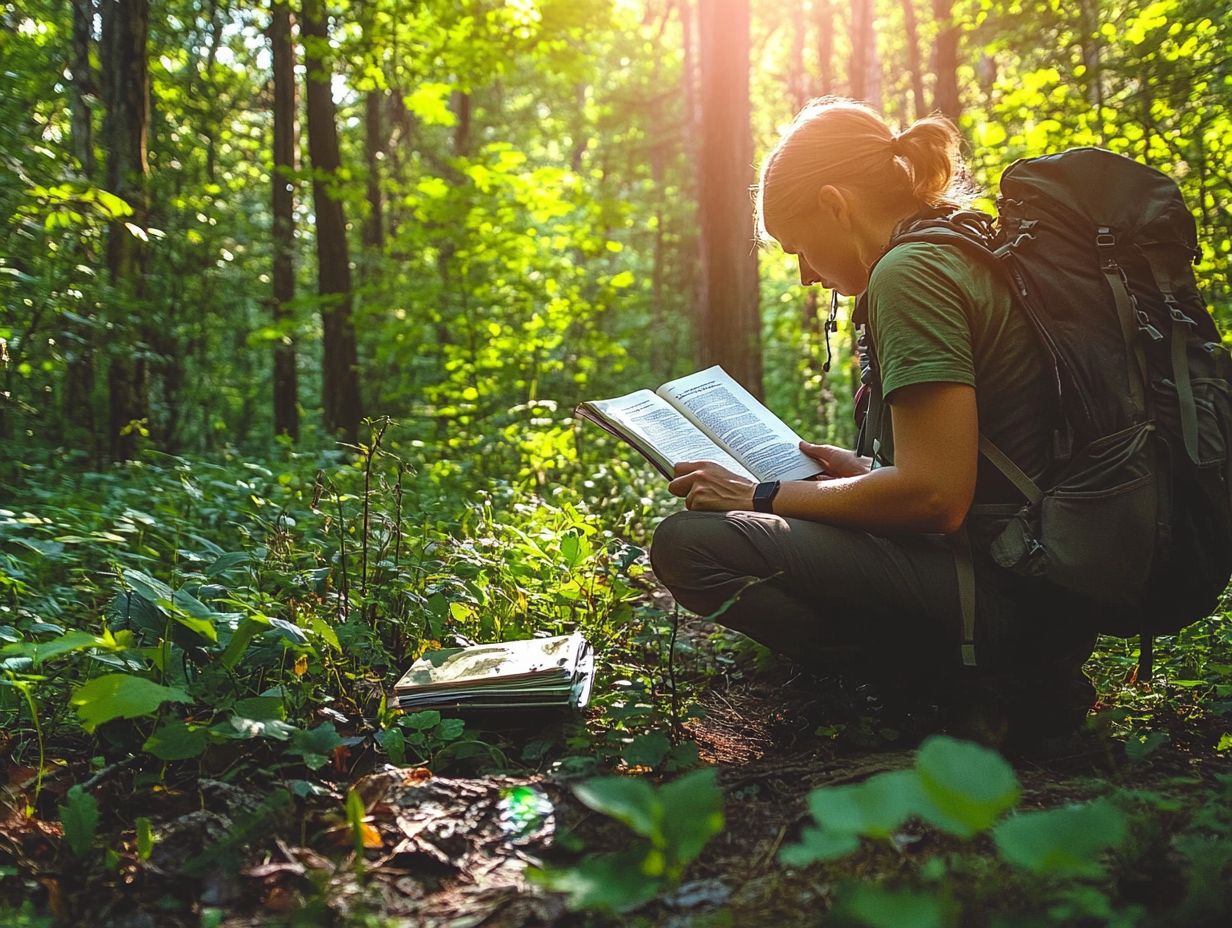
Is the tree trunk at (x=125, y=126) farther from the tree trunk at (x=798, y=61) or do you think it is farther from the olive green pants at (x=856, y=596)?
the tree trunk at (x=798, y=61)

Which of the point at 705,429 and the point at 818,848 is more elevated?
the point at 705,429

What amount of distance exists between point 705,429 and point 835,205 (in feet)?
2.67

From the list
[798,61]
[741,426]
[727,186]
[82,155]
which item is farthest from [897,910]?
[798,61]

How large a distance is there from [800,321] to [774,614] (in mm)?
10180

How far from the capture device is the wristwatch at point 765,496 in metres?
2.52

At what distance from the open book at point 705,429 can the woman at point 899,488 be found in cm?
17

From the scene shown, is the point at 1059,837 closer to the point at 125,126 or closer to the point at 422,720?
the point at 422,720

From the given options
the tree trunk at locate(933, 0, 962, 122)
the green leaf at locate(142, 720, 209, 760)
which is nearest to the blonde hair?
the green leaf at locate(142, 720, 209, 760)

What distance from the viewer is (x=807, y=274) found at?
9.18 feet

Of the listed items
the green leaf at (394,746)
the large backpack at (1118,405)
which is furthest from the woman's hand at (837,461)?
the green leaf at (394,746)

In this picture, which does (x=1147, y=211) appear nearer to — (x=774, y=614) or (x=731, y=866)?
(x=774, y=614)

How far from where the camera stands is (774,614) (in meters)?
2.42

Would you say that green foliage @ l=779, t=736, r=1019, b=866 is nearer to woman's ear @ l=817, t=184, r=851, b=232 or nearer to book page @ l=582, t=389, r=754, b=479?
book page @ l=582, t=389, r=754, b=479

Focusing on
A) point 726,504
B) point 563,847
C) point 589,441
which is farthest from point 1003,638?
point 589,441
